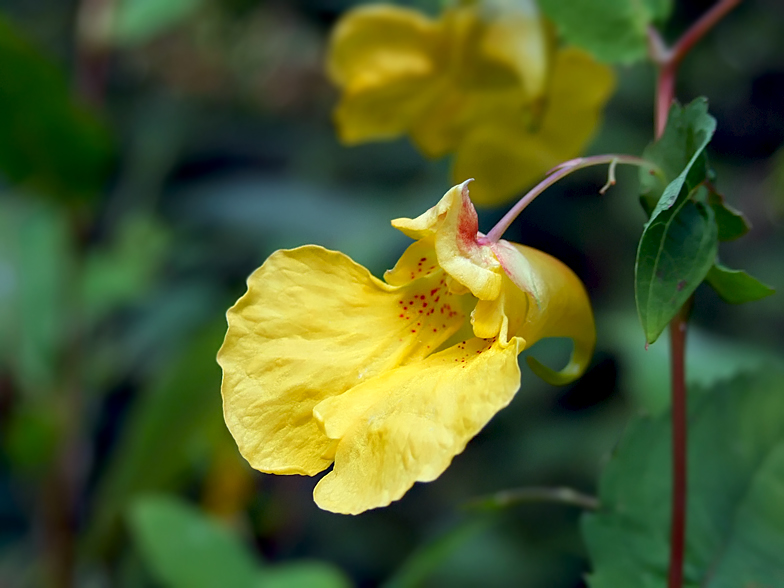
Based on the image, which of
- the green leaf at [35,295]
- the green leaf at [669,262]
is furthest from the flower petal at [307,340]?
the green leaf at [35,295]

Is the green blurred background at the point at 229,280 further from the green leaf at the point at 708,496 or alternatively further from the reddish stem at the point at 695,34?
the reddish stem at the point at 695,34

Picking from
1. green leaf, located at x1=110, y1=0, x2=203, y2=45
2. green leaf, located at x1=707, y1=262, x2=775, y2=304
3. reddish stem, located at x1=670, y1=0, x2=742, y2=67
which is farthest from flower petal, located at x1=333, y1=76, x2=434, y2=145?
green leaf, located at x1=110, y1=0, x2=203, y2=45

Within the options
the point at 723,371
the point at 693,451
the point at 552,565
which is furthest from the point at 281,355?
the point at 552,565

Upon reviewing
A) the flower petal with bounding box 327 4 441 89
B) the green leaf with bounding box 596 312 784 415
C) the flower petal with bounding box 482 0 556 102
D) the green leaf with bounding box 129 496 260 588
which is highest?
the flower petal with bounding box 482 0 556 102

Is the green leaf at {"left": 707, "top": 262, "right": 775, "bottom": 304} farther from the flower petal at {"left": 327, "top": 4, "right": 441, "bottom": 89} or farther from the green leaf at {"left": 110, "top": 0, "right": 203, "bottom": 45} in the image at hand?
the green leaf at {"left": 110, "top": 0, "right": 203, "bottom": 45}

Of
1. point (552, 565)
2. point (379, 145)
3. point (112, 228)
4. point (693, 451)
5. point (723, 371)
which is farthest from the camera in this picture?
point (112, 228)

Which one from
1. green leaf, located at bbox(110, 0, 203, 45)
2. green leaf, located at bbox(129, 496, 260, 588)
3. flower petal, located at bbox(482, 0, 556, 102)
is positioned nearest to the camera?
flower petal, located at bbox(482, 0, 556, 102)

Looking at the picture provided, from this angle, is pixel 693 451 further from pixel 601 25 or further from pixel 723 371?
pixel 723 371
